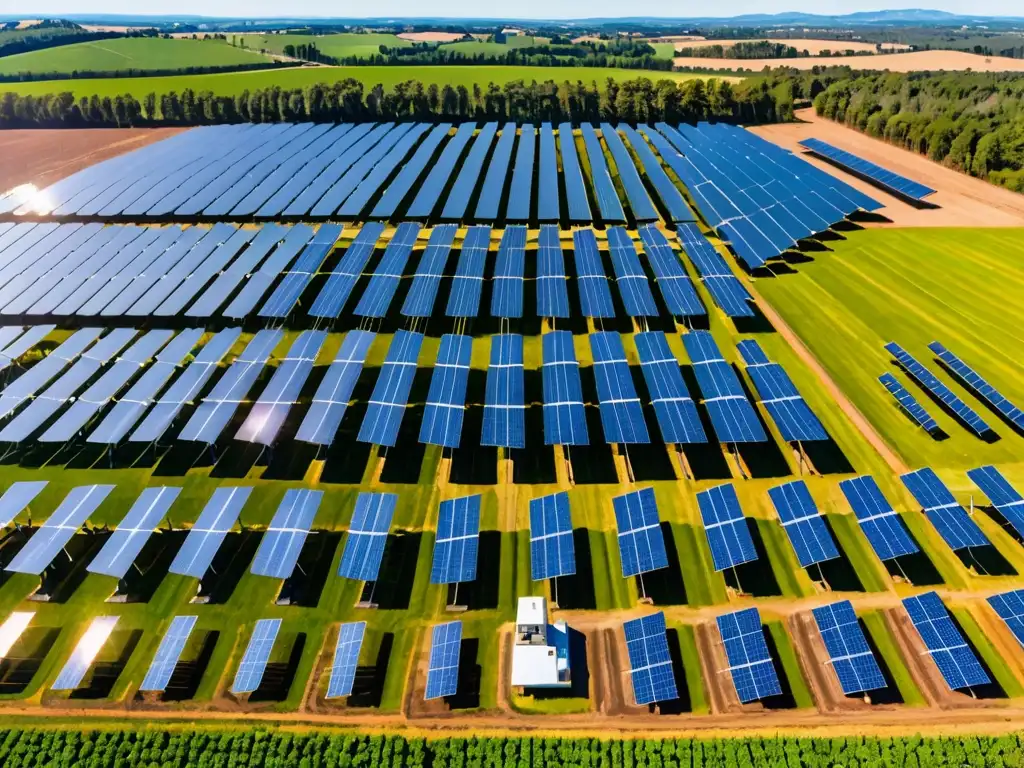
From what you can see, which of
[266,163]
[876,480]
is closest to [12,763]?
[876,480]

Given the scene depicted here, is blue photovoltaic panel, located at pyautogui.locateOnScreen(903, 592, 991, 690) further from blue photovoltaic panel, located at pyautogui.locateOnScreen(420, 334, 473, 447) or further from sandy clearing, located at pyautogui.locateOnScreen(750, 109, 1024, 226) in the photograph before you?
sandy clearing, located at pyautogui.locateOnScreen(750, 109, 1024, 226)

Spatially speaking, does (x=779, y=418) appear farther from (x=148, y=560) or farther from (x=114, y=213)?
(x=114, y=213)

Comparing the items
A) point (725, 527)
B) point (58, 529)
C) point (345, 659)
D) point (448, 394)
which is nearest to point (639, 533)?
point (725, 527)

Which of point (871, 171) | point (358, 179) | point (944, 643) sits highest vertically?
point (871, 171)

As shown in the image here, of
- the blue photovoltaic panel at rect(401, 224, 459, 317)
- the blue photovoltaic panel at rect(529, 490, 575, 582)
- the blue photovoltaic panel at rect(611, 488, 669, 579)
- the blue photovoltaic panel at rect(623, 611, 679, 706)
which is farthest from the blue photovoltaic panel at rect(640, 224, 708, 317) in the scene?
the blue photovoltaic panel at rect(623, 611, 679, 706)

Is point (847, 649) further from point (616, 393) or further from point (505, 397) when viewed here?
point (505, 397)
